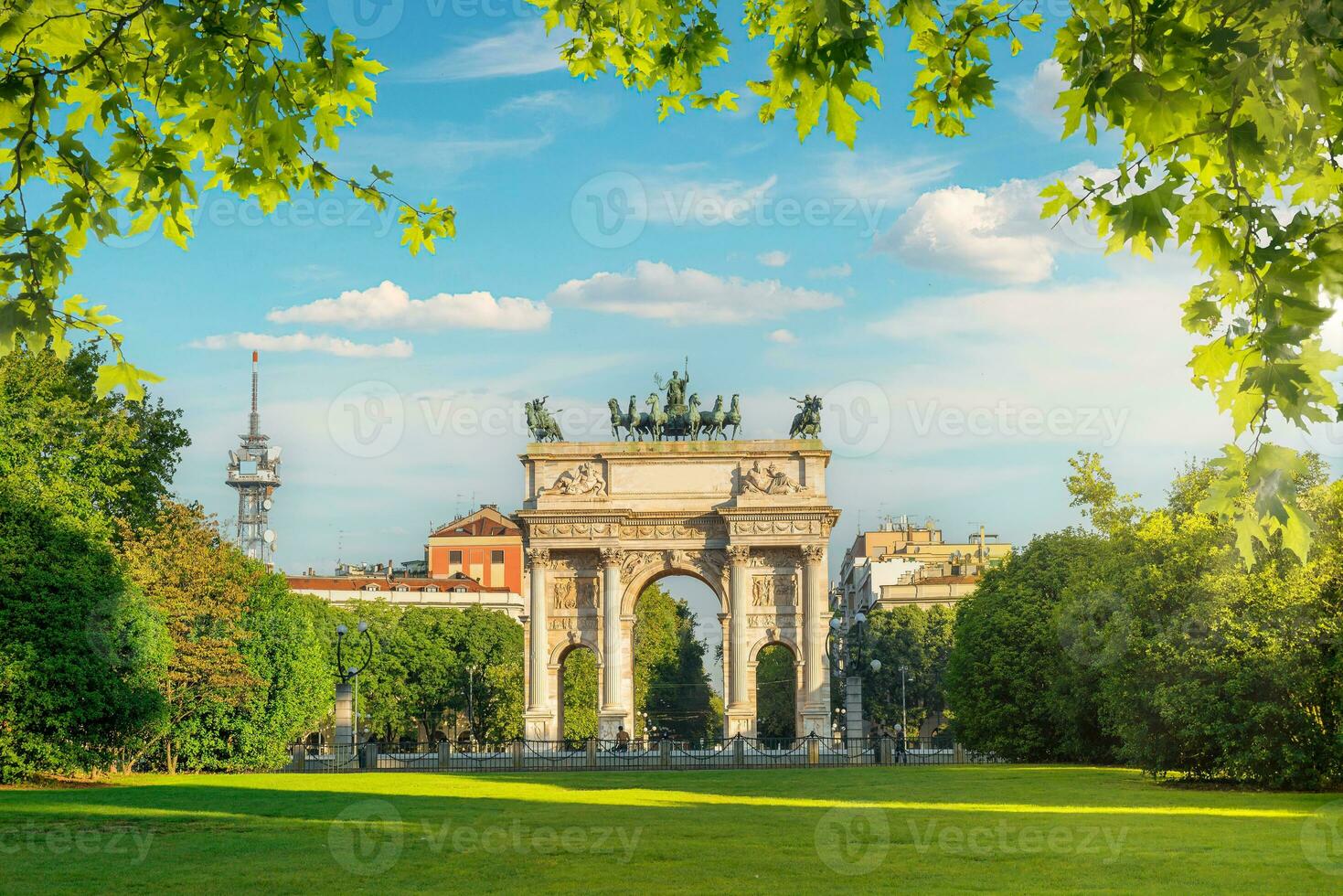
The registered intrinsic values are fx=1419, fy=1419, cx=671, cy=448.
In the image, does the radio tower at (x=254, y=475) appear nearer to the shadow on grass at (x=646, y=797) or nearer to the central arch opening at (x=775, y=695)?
the central arch opening at (x=775, y=695)

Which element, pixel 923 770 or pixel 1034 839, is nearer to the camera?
pixel 1034 839

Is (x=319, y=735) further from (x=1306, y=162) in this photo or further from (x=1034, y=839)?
(x=1306, y=162)

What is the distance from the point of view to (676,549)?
6075cm

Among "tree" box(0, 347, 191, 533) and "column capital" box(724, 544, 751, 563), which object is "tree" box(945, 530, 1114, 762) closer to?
"column capital" box(724, 544, 751, 563)

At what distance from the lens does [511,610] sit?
4252 inches

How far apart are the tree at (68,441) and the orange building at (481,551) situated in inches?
2861

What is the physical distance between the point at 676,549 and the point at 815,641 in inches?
277

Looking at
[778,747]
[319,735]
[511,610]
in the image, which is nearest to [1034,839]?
[778,747]

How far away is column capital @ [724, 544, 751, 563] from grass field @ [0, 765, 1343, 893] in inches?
1262

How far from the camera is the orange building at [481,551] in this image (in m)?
116

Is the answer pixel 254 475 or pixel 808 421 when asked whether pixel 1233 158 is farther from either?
pixel 254 475

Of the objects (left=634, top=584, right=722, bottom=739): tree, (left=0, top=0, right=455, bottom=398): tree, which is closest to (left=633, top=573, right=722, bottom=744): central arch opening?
(left=634, top=584, right=722, bottom=739): tree

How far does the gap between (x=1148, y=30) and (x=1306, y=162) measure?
Answer: 3.38ft

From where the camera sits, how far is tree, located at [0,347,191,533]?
34.7 metres
